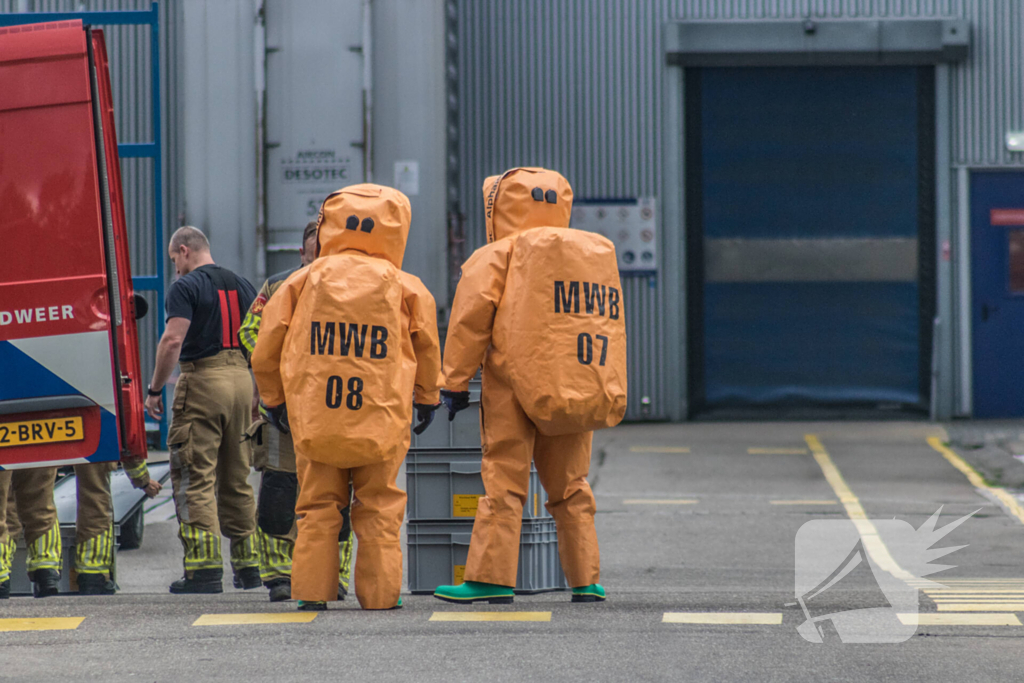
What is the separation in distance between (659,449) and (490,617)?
23.3ft

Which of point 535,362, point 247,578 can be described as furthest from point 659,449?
point 535,362

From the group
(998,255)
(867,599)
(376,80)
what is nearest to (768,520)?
(867,599)

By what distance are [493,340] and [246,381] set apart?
213 centimetres

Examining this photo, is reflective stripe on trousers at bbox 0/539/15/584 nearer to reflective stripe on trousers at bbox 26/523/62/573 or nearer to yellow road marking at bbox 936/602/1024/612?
reflective stripe on trousers at bbox 26/523/62/573

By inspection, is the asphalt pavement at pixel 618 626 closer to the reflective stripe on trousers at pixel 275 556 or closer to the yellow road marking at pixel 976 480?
the yellow road marking at pixel 976 480

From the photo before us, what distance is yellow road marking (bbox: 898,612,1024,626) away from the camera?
4.97m

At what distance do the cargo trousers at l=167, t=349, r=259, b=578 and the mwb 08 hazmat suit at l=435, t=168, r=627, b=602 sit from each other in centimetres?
182

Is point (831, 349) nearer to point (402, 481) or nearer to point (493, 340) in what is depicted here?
point (402, 481)

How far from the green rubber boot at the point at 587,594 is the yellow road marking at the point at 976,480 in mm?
4202

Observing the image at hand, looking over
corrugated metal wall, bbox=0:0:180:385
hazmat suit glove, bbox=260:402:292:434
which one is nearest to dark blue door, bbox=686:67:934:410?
corrugated metal wall, bbox=0:0:180:385

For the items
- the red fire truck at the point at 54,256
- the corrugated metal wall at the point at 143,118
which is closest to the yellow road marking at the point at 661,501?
the red fire truck at the point at 54,256

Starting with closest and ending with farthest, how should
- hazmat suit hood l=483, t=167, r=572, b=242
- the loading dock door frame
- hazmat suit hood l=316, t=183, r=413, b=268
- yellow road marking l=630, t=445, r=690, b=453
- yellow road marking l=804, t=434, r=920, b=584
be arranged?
hazmat suit hood l=316, t=183, r=413, b=268, hazmat suit hood l=483, t=167, r=572, b=242, yellow road marking l=804, t=434, r=920, b=584, yellow road marking l=630, t=445, r=690, b=453, the loading dock door frame

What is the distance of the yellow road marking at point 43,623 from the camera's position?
491cm

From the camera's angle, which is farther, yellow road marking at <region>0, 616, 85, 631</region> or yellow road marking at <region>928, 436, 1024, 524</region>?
yellow road marking at <region>928, 436, 1024, 524</region>
